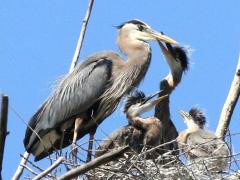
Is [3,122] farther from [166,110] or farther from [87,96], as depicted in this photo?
[166,110]

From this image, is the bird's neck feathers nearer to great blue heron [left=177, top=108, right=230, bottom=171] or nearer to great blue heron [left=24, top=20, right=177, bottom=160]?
great blue heron [left=177, top=108, right=230, bottom=171]

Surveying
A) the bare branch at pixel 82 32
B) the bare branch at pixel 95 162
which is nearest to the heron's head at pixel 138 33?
the bare branch at pixel 82 32

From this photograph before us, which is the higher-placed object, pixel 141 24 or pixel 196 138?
pixel 141 24

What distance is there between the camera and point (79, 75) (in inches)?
223

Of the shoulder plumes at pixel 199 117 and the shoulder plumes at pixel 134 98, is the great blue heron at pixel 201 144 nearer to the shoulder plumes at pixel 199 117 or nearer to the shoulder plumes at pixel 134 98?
the shoulder plumes at pixel 199 117

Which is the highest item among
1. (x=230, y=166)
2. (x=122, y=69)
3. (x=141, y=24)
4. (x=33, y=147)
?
(x=141, y=24)

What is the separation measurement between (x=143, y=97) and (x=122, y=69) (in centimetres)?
64

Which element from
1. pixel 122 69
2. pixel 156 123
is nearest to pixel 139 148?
pixel 156 123

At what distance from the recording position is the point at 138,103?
6.09 m

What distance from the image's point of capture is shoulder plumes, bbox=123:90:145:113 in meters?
6.11

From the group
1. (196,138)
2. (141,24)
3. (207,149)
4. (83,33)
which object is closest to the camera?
(83,33)

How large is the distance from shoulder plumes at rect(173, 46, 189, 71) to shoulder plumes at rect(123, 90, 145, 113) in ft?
1.64

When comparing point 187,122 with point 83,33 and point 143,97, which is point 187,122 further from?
point 83,33

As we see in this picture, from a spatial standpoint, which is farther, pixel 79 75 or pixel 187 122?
pixel 187 122
